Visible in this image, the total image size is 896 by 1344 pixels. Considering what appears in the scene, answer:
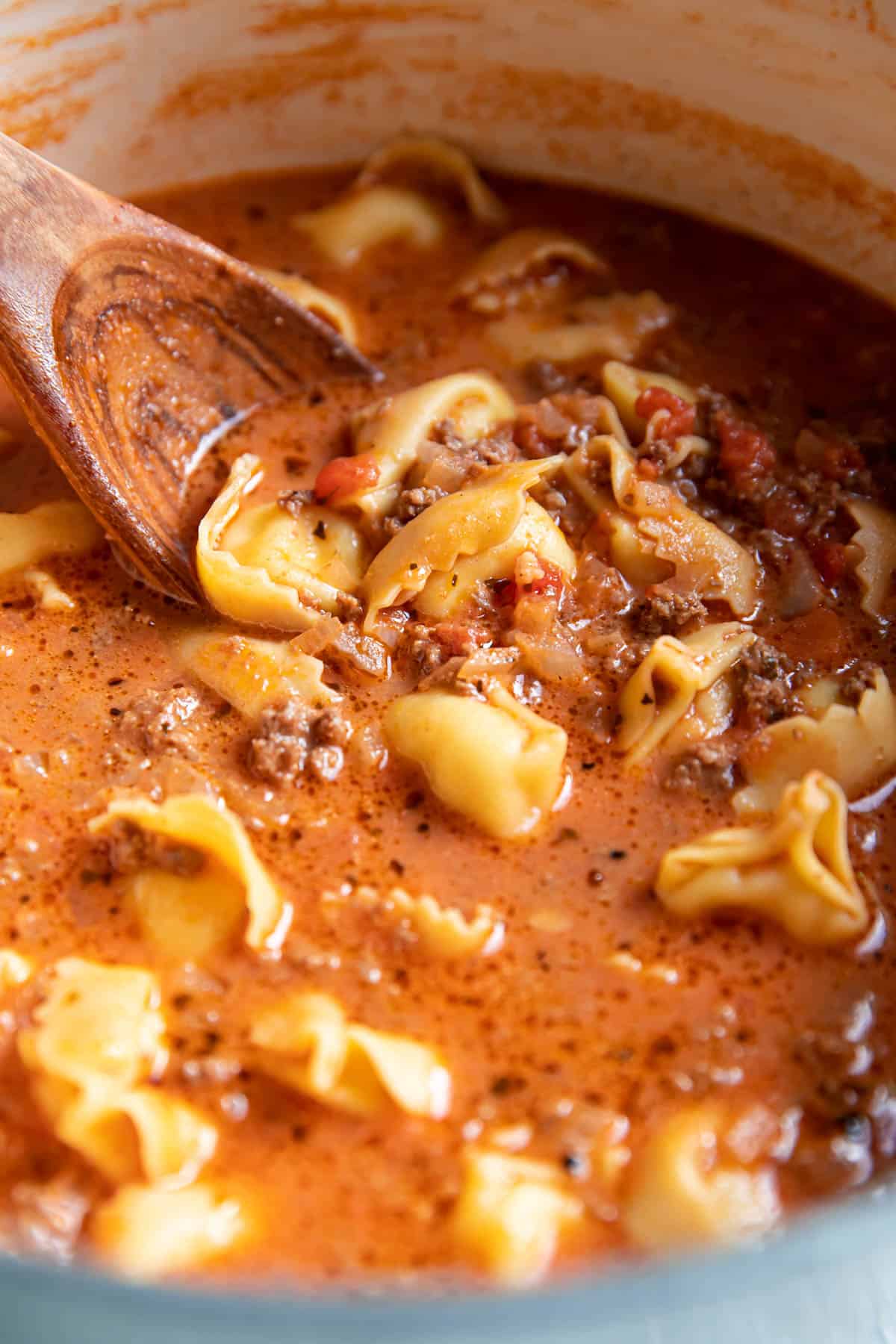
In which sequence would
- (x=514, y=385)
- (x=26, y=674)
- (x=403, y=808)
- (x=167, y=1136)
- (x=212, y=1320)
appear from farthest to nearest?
(x=514, y=385)
(x=26, y=674)
(x=403, y=808)
(x=167, y=1136)
(x=212, y=1320)

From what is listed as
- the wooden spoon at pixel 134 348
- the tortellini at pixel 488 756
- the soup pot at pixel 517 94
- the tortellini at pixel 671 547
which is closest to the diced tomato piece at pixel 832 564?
the tortellini at pixel 671 547

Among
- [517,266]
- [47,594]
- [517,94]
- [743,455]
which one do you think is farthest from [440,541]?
[517,94]

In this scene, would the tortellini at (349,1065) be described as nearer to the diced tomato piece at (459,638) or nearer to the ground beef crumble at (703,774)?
the ground beef crumble at (703,774)

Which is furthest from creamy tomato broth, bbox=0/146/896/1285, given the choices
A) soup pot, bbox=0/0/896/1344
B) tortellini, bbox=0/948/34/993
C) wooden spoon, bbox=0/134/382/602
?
soup pot, bbox=0/0/896/1344

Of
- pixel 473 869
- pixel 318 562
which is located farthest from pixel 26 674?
pixel 473 869

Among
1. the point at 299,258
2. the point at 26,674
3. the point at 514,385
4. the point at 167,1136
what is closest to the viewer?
the point at 167,1136

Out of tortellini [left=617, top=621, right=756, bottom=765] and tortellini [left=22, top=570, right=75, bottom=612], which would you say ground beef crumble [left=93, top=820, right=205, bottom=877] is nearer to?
tortellini [left=22, top=570, right=75, bottom=612]

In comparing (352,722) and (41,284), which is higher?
(41,284)

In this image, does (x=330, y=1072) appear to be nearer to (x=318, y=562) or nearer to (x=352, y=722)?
(x=352, y=722)

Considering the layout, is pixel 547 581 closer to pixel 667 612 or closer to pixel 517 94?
pixel 667 612
